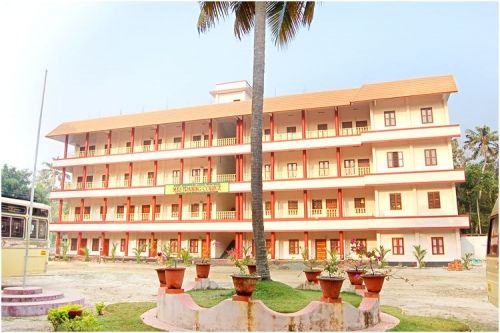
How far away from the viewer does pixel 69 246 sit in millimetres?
34750

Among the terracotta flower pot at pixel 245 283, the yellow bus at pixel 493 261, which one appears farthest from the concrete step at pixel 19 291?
the yellow bus at pixel 493 261

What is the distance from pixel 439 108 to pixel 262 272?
70.9ft

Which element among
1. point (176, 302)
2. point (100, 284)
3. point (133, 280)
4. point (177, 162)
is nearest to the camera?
point (176, 302)

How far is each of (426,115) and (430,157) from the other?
2836 millimetres

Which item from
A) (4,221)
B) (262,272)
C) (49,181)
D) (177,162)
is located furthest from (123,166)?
(49,181)

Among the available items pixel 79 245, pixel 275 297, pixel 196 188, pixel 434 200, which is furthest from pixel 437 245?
pixel 79 245

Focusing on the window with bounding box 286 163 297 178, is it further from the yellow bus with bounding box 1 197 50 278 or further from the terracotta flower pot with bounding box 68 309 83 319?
the terracotta flower pot with bounding box 68 309 83 319

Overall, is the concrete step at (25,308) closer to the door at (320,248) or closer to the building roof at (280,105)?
the door at (320,248)

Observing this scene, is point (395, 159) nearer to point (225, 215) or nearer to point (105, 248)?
point (225, 215)

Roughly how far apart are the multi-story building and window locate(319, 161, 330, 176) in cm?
10

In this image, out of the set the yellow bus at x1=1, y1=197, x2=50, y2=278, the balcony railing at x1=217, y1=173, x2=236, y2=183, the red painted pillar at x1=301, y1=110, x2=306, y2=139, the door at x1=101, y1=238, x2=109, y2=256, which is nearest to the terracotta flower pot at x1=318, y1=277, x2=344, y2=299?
the yellow bus at x1=1, y1=197, x2=50, y2=278

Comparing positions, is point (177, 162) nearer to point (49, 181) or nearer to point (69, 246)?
point (69, 246)

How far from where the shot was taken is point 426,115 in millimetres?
26719

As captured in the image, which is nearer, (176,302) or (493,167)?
(176,302)
